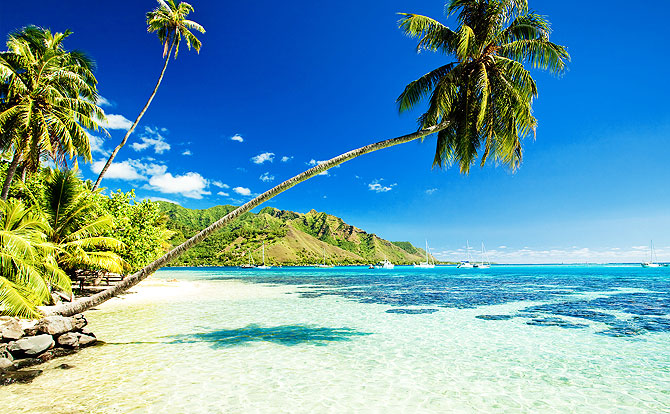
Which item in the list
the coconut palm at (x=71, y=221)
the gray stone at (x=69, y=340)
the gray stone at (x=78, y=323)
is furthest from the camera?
the coconut palm at (x=71, y=221)

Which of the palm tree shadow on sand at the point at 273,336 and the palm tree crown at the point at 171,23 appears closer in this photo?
the palm tree shadow on sand at the point at 273,336

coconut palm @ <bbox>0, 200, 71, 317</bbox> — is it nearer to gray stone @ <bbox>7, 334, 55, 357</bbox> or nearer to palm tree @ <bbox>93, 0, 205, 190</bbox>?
gray stone @ <bbox>7, 334, 55, 357</bbox>

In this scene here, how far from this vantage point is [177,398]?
6254 mm

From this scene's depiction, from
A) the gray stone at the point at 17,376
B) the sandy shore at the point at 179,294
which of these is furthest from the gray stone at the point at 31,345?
the sandy shore at the point at 179,294

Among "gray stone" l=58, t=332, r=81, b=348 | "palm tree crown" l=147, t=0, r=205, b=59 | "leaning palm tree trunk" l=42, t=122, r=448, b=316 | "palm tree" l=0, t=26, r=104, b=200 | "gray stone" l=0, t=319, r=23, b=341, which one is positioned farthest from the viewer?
"palm tree crown" l=147, t=0, r=205, b=59

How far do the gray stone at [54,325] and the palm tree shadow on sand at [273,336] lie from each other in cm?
303

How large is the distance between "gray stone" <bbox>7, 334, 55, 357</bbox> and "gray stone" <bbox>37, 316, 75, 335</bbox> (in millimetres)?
333

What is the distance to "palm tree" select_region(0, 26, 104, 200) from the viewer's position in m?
13.5

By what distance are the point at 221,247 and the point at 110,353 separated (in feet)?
580

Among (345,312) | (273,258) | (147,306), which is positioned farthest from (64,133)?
(273,258)

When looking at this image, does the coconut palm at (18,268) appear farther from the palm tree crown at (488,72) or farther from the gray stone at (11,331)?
the palm tree crown at (488,72)

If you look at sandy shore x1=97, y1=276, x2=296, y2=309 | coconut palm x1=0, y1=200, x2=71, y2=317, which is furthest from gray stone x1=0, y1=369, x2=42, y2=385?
sandy shore x1=97, y1=276, x2=296, y2=309

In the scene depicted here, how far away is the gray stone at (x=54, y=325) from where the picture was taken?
9148 mm

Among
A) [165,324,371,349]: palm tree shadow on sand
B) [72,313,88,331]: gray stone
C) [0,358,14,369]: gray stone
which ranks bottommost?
[165,324,371,349]: palm tree shadow on sand
